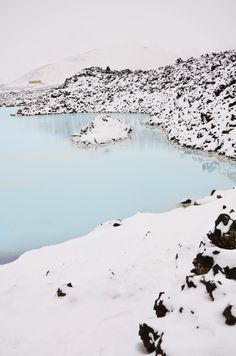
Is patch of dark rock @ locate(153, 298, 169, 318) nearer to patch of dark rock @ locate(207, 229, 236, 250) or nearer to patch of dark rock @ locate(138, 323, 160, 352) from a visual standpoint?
patch of dark rock @ locate(138, 323, 160, 352)

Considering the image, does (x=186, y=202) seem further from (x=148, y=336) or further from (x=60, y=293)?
(x=148, y=336)

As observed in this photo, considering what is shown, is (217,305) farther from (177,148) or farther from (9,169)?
(177,148)

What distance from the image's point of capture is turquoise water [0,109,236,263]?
32.1ft

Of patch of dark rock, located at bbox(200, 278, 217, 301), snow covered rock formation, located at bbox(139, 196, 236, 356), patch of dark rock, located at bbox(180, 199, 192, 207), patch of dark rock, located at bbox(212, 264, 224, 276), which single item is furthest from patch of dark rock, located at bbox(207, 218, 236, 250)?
patch of dark rock, located at bbox(180, 199, 192, 207)

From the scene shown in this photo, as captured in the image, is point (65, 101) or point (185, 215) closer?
point (185, 215)

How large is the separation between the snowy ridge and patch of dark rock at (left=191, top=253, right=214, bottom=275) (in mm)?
11615

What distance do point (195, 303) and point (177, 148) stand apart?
15.3 metres

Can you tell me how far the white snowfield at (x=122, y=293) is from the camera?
3836 mm

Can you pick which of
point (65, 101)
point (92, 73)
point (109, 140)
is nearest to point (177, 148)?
point (109, 140)

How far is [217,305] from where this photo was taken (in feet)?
12.7

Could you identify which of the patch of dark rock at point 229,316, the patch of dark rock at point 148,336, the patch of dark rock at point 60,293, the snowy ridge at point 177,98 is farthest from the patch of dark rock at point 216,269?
the snowy ridge at point 177,98

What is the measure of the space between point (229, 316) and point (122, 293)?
2162mm

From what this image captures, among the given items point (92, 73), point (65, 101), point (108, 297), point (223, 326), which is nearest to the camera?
point (223, 326)

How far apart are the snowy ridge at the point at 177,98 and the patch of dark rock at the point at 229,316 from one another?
12.7 metres
